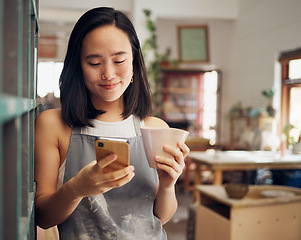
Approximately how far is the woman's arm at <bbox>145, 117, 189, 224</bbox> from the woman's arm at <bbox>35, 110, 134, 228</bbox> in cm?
17

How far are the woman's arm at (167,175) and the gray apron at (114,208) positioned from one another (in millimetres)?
34

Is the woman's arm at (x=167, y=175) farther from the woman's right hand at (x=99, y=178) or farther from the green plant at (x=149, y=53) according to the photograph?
the green plant at (x=149, y=53)

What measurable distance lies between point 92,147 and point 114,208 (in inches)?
7.9

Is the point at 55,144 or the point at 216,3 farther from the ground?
the point at 216,3

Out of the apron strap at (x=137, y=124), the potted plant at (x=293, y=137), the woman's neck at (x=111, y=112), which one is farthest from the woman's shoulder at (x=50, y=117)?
the potted plant at (x=293, y=137)

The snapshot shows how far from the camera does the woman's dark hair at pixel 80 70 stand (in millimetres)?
1011

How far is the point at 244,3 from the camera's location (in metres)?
5.86

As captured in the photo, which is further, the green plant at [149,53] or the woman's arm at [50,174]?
the green plant at [149,53]

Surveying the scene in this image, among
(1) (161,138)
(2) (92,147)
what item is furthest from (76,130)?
(1) (161,138)

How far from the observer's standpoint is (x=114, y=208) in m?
1.04

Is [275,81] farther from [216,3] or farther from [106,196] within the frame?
[106,196]

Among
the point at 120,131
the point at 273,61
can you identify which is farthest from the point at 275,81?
the point at 120,131

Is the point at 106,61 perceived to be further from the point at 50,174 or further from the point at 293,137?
the point at 293,137

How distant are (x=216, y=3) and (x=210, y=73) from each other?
1.75m
